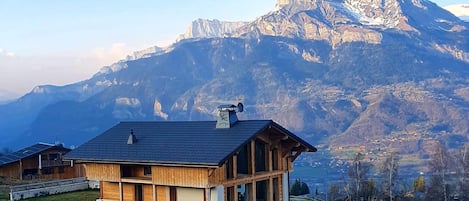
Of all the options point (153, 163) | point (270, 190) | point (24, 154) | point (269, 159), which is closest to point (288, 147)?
point (269, 159)

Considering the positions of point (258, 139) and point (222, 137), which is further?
point (258, 139)

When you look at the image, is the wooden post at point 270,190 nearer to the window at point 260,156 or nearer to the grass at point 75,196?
the window at point 260,156

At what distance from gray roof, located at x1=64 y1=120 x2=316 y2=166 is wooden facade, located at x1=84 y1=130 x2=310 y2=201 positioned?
351 mm

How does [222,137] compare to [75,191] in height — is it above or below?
above

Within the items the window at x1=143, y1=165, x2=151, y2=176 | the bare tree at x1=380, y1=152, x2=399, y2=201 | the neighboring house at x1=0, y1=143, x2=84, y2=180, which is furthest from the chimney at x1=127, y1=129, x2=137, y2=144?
the bare tree at x1=380, y1=152, x2=399, y2=201

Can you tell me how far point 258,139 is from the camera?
2444 cm

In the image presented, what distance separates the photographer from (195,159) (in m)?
21.5

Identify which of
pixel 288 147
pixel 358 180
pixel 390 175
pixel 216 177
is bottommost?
pixel 358 180

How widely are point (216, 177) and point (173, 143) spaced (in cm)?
253

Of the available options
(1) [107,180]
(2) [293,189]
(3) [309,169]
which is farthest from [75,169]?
(3) [309,169]

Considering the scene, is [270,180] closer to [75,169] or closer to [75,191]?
[75,191]

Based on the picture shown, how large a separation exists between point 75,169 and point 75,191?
8414 millimetres

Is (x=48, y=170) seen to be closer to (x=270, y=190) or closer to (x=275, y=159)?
(x=275, y=159)

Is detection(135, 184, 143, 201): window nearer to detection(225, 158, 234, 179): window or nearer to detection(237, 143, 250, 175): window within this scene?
detection(225, 158, 234, 179): window
